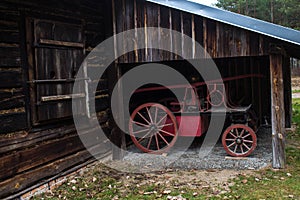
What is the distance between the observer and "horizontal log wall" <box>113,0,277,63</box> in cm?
521

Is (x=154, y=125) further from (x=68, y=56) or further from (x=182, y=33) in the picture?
(x=68, y=56)

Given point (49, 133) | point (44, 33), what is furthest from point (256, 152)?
point (44, 33)

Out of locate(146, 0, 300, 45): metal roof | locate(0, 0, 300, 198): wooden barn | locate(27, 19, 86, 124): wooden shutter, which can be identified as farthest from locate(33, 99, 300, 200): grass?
locate(146, 0, 300, 45): metal roof

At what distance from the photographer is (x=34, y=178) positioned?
4.55 m

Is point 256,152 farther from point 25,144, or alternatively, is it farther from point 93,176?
point 25,144

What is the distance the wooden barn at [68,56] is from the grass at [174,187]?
327 millimetres

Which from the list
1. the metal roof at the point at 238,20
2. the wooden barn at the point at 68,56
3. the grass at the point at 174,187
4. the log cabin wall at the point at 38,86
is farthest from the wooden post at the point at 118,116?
the metal roof at the point at 238,20

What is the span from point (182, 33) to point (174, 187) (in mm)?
2627

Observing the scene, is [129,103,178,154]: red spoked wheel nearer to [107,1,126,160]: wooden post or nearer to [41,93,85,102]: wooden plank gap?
[107,1,126,160]: wooden post

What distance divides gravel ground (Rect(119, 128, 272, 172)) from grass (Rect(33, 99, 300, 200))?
36 centimetres

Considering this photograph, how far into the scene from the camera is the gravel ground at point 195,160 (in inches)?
226

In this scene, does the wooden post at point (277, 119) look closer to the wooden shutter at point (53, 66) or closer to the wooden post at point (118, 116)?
the wooden post at point (118, 116)

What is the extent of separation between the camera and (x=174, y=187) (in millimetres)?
4797

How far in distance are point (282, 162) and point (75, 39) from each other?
13.6 feet
